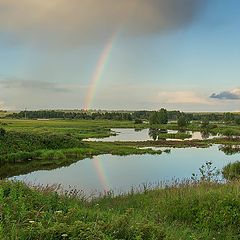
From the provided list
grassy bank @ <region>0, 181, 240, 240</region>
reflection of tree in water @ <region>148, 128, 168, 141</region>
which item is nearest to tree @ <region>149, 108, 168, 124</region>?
reflection of tree in water @ <region>148, 128, 168, 141</region>

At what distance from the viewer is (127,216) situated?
7.16 meters

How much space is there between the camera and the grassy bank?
231 inches

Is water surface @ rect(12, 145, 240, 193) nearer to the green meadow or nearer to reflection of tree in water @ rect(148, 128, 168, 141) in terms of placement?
the green meadow

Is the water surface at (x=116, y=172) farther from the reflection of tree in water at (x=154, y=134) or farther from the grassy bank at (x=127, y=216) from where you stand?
the reflection of tree in water at (x=154, y=134)

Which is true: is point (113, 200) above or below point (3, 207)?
below

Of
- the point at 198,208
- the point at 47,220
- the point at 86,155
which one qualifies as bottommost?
the point at 86,155

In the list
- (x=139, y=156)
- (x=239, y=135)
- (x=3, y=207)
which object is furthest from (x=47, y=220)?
(x=239, y=135)

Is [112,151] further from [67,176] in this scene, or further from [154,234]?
[154,234]

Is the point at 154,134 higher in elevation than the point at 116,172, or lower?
higher

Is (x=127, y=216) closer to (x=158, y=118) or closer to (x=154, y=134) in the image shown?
(x=154, y=134)

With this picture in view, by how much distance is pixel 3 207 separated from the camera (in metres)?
6.95

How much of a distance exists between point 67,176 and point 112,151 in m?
19.9

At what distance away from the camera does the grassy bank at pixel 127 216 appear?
587cm

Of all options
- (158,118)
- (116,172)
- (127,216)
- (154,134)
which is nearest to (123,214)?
(127,216)
